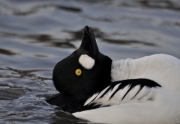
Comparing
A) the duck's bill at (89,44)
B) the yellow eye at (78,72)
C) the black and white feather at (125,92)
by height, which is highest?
the duck's bill at (89,44)

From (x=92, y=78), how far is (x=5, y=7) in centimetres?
713

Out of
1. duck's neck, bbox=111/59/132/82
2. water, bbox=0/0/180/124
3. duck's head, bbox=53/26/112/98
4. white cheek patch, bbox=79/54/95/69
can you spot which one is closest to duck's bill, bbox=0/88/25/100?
water, bbox=0/0/180/124

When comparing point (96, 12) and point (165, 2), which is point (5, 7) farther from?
point (165, 2)

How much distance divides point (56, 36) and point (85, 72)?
481 cm

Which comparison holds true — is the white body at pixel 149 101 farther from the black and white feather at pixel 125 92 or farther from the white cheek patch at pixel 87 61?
the white cheek patch at pixel 87 61

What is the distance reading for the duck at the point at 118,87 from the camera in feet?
21.7

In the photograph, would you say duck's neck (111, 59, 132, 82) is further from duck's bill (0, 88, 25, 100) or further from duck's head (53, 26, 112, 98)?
duck's bill (0, 88, 25, 100)

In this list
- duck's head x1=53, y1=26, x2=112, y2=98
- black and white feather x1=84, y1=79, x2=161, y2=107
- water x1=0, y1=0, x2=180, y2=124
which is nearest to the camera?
black and white feather x1=84, y1=79, x2=161, y2=107

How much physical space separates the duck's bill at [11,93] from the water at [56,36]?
103 millimetres

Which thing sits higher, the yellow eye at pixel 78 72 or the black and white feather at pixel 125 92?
the yellow eye at pixel 78 72

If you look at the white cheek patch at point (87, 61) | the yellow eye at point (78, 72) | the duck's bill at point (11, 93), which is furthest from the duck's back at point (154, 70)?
the duck's bill at point (11, 93)

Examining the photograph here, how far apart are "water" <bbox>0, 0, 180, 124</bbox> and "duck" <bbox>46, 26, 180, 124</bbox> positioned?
0.31 metres

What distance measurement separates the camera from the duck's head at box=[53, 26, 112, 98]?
23.2ft

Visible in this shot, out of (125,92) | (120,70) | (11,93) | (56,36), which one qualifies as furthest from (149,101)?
(56,36)
